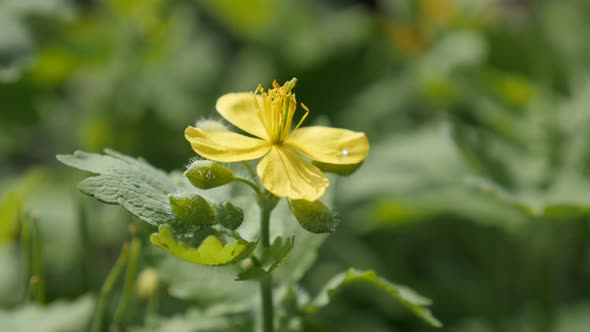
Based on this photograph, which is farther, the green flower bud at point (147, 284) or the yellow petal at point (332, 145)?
the green flower bud at point (147, 284)

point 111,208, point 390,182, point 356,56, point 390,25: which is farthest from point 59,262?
point 390,25

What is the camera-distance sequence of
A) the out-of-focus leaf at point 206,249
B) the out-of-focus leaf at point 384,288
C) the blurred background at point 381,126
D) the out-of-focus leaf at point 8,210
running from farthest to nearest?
1. the blurred background at point 381,126
2. the out-of-focus leaf at point 8,210
3. the out-of-focus leaf at point 384,288
4. the out-of-focus leaf at point 206,249

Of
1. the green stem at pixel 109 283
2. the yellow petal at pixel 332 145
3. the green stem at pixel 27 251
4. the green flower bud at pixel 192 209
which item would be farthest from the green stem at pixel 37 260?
the yellow petal at pixel 332 145

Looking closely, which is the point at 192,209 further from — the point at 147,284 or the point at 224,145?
the point at 147,284

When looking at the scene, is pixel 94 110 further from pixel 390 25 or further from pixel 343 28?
pixel 390 25

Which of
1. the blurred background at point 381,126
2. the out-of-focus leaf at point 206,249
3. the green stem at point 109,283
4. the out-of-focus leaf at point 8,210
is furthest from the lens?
the blurred background at point 381,126

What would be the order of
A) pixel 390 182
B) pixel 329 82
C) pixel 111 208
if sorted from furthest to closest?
pixel 329 82, pixel 111 208, pixel 390 182

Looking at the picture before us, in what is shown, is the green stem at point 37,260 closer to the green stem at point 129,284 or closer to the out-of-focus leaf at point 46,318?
the out-of-focus leaf at point 46,318

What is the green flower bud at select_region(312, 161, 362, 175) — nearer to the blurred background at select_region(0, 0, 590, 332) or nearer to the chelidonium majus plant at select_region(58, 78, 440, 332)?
the chelidonium majus plant at select_region(58, 78, 440, 332)
